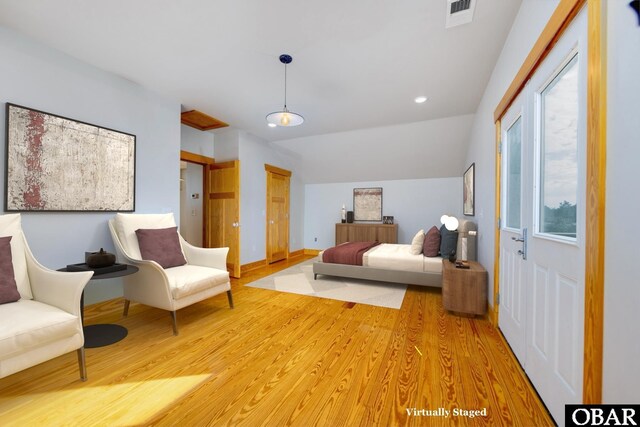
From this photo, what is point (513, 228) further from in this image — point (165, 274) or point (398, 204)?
point (398, 204)

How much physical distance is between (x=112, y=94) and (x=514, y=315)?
14.9 feet

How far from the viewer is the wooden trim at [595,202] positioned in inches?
37.2

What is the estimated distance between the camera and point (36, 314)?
152 cm

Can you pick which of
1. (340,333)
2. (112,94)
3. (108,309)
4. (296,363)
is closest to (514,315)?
(340,333)

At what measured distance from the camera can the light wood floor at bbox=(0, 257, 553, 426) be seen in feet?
4.46

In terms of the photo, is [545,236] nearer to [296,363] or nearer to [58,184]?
[296,363]

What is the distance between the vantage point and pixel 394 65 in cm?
256

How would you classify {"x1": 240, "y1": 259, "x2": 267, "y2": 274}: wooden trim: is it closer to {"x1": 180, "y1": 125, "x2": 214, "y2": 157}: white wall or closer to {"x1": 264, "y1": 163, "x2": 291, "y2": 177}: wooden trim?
{"x1": 264, "y1": 163, "x2": 291, "y2": 177}: wooden trim

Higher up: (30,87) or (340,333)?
(30,87)

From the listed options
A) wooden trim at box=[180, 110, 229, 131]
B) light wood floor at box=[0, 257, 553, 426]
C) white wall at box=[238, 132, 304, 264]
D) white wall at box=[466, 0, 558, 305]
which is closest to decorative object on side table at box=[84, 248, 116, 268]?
light wood floor at box=[0, 257, 553, 426]

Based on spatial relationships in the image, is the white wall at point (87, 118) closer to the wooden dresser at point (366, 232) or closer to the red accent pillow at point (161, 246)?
the red accent pillow at point (161, 246)

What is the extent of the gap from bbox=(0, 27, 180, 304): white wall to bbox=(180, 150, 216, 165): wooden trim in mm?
681

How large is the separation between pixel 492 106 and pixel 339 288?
293 cm

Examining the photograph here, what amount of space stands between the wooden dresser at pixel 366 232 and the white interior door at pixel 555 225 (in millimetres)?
3779
